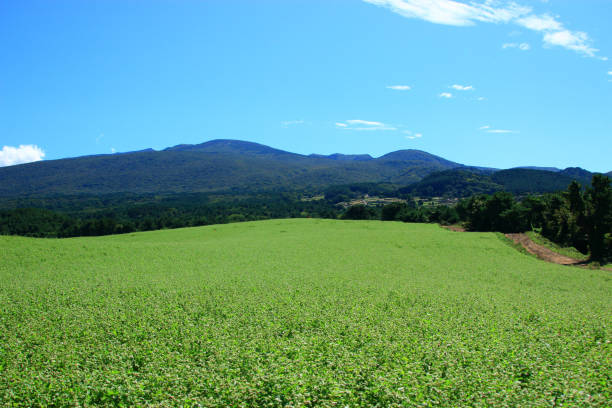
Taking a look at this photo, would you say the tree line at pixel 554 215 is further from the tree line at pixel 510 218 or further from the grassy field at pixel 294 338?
the grassy field at pixel 294 338

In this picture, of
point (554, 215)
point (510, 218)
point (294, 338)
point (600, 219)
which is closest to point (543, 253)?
point (600, 219)

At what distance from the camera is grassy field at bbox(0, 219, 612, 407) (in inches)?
305

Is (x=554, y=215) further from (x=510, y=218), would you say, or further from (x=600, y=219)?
(x=600, y=219)

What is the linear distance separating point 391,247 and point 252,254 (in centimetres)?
1763

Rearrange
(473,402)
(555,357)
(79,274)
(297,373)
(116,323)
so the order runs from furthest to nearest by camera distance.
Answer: (79,274)
(116,323)
(555,357)
(297,373)
(473,402)

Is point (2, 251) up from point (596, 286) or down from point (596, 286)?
up

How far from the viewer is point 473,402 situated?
7445 millimetres

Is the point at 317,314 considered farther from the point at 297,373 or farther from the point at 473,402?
the point at 473,402

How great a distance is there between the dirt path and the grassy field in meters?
15.6

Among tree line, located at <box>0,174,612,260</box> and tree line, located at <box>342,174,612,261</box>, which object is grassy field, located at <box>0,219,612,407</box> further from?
tree line, located at <box>0,174,612,260</box>

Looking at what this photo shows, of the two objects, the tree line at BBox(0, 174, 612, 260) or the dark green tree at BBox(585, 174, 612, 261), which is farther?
the tree line at BBox(0, 174, 612, 260)

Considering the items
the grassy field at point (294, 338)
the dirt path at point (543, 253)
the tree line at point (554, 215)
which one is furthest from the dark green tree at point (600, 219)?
the grassy field at point (294, 338)

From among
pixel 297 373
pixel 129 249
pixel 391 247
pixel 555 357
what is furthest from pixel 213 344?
pixel 391 247

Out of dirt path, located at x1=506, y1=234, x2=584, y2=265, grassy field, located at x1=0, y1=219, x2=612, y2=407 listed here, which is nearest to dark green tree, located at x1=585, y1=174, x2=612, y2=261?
dirt path, located at x1=506, y1=234, x2=584, y2=265
